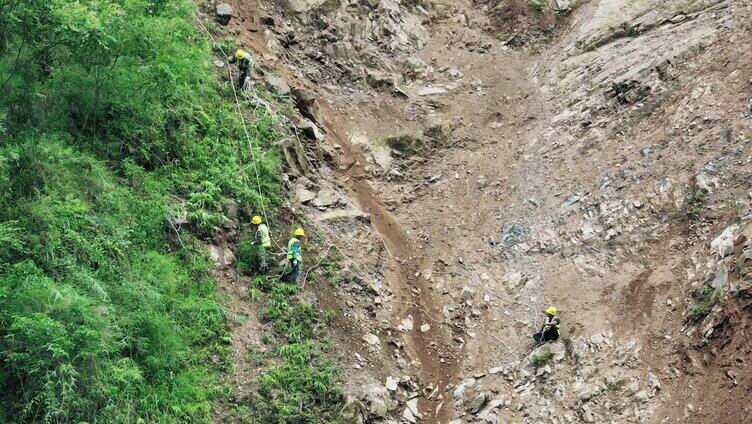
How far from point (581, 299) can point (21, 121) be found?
1104 centimetres

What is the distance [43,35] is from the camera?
11734mm

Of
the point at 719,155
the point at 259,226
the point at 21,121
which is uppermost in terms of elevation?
the point at 719,155

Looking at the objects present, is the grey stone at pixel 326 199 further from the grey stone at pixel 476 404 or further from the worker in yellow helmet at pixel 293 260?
the grey stone at pixel 476 404

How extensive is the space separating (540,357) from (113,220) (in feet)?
26.7

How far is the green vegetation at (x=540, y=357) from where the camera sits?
43.2 ft

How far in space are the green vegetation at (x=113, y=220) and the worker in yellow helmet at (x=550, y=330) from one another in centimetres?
429

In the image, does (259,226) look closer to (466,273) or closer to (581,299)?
(466,273)

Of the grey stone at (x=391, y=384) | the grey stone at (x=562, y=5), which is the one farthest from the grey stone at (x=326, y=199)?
the grey stone at (x=562, y=5)

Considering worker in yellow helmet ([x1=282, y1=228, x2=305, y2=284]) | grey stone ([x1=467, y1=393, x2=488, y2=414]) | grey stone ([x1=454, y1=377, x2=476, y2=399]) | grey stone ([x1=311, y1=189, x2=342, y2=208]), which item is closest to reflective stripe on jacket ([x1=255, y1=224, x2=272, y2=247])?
worker in yellow helmet ([x1=282, y1=228, x2=305, y2=284])

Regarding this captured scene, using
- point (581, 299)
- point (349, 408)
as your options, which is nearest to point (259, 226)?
point (349, 408)

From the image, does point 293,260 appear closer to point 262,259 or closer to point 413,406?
point 262,259

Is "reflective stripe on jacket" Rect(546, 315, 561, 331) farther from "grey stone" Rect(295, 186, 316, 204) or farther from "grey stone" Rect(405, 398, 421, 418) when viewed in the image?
"grey stone" Rect(295, 186, 316, 204)

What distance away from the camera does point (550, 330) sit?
13.5m

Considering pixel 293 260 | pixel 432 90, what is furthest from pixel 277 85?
pixel 293 260
